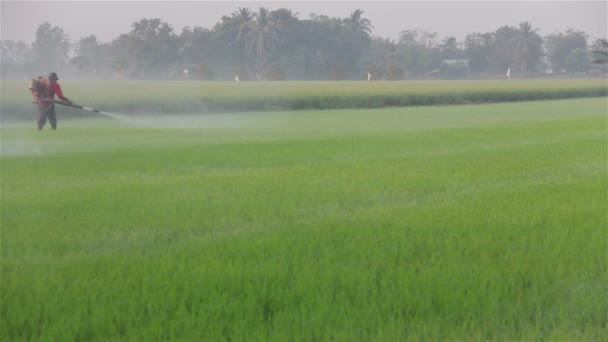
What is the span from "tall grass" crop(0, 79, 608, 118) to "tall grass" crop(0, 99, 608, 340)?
1404 centimetres

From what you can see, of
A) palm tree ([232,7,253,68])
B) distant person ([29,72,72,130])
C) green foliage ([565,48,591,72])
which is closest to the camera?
distant person ([29,72,72,130])

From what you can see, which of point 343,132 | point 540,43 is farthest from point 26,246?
point 540,43

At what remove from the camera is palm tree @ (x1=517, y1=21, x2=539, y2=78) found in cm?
4762

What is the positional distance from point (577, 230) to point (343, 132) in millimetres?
11812

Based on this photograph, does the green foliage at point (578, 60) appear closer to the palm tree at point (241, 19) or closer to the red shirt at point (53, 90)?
the palm tree at point (241, 19)

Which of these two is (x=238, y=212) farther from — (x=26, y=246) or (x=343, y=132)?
(x=343, y=132)

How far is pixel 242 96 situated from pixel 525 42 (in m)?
28.9

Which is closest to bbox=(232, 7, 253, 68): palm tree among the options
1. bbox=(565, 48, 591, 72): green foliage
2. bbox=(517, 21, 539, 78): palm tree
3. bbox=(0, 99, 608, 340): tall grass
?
bbox=(0, 99, 608, 340): tall grass

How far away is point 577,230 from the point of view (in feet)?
18.7

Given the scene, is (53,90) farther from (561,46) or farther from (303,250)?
(561,46)

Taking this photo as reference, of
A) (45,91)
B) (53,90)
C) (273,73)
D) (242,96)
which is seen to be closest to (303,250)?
(53,90)

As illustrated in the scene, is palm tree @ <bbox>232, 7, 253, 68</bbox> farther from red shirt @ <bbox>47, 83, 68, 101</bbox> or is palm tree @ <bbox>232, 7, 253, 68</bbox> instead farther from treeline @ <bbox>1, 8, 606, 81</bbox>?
red shirt @ <bbox>47, 83, 68, 101</bbox>

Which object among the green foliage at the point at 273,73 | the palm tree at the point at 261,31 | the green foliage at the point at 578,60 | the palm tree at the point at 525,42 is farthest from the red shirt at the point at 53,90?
the green foliage at the point at 578,60

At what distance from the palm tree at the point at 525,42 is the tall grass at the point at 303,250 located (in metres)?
38.8
